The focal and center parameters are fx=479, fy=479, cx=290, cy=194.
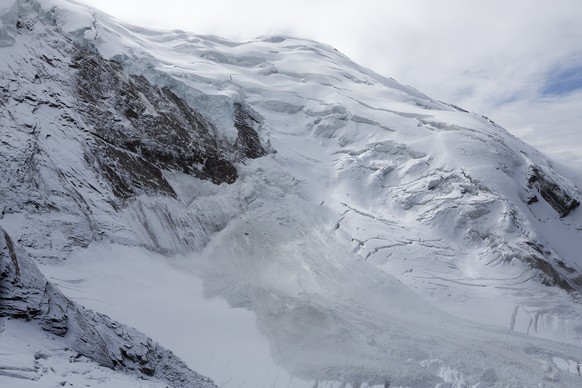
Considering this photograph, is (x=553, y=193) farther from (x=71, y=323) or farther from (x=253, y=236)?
(x=71, y=323)

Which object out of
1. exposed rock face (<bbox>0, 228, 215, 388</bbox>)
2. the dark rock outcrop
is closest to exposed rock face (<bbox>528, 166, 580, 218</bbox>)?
the dark rock outcrop

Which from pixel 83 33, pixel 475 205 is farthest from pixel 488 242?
pixel 83 33

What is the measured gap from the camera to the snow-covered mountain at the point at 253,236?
1848cm

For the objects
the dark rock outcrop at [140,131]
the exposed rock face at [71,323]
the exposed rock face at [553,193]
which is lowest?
the exposed rock face at [71,323]

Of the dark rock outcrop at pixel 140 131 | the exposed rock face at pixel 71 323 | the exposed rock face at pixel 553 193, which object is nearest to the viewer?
the exposed rock face at pixel 71 323

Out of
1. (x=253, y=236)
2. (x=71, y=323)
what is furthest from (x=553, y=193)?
(x=71, y=323)

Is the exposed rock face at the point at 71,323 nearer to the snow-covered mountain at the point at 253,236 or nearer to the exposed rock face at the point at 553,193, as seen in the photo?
the snow-covered mountain at the point at 253,236

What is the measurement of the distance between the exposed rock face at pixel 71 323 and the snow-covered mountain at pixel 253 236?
0.19 feet

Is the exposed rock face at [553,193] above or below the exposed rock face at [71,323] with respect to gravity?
above

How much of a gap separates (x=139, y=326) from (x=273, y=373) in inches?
221

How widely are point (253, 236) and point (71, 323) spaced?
1646 centimetres

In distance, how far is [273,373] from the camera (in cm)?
1886

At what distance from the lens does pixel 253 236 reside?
27.5 metres

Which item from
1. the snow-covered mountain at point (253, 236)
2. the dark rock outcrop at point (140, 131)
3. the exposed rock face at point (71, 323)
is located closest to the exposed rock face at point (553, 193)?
the snow-covered mountain at point (253, 236)
